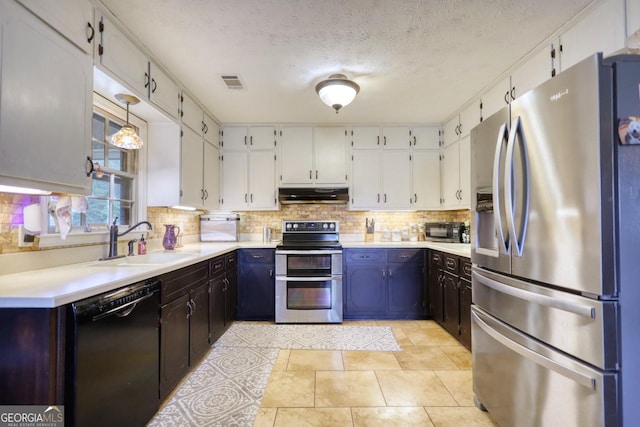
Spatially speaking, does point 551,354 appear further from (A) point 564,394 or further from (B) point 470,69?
(B) point 470,69

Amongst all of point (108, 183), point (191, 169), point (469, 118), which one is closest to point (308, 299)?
point (191, 169)

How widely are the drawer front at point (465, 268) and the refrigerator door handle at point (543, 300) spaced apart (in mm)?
936

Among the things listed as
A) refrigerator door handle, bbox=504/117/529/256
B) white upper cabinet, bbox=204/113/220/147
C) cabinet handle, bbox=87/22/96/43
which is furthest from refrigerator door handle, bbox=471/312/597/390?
white upper cabinet, bbox=204/113/220/147

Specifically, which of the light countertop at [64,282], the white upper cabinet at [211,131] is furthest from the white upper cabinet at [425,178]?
the light countertop at [64,282]

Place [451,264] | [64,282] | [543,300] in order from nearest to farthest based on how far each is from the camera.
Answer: [543,300] → [64,282] → [451,264]

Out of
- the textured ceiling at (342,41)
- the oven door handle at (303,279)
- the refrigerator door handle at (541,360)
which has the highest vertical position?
the textured ceiling at (342,41)

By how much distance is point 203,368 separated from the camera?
2285 millimetres

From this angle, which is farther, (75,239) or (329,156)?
(329,156)

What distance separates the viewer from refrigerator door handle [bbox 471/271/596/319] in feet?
3.47

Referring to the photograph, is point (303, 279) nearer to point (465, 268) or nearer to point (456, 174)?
point (465, 268)

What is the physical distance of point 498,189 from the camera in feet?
4.68

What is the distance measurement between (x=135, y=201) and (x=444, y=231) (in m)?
3.35

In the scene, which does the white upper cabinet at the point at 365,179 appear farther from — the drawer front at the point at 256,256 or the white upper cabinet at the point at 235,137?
the white upper cabinet at the point at 235,137

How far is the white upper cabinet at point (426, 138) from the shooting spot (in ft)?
12.4
